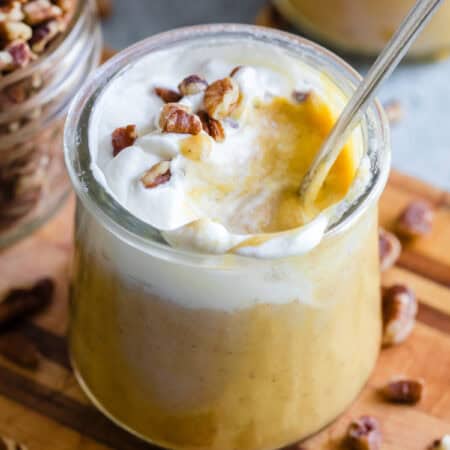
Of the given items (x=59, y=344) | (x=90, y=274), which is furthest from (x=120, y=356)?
(x=59, y=344)

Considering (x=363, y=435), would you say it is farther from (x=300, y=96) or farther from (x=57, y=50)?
(x=57, y=50)

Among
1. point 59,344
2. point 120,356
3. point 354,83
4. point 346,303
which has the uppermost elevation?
point 354,83

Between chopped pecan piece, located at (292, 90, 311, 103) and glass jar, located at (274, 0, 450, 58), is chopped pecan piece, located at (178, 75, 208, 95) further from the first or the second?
glass jar, located at (274, 0, 450, 58)

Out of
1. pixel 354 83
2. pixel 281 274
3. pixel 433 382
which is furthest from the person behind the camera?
pixel 433 382

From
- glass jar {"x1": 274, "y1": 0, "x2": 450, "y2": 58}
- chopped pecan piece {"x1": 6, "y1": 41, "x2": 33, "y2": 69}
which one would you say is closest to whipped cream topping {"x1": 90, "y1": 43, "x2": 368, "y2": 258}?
chopped pecan piece {"x1": 6, "y1": 41, "x2": 33, "y2": 69}

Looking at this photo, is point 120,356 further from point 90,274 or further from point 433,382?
point 433,382

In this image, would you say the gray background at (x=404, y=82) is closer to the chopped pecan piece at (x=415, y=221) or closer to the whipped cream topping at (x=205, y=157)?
the chopped pecan piece at (x=415, y=221)

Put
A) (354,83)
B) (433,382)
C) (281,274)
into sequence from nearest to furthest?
1. (281,274)
2. (354,83)
3. (433,382)
